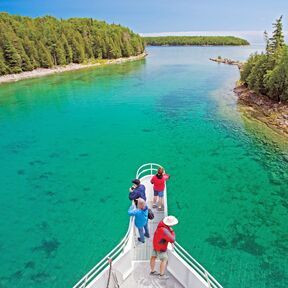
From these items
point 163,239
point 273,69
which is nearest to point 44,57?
point 273,69

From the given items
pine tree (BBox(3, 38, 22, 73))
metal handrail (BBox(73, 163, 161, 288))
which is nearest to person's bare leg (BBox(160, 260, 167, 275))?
metal handrail (BBox(73, 163, 161, 288))

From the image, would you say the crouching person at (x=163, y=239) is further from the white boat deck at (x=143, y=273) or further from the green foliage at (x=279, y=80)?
the green foliage at (x=279, y=80)

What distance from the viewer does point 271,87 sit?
32.7 metres

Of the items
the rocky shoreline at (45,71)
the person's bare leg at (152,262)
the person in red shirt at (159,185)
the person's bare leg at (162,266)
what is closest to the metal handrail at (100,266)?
the person's bare leg at (152,262)

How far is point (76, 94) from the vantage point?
161 feet

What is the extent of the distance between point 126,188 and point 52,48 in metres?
79.7

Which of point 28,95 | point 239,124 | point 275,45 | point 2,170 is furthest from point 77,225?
point 28,95

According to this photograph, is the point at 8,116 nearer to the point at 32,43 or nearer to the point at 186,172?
the point at 186,172

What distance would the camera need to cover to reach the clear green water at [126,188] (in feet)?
38.5

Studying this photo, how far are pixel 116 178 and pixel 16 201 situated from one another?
22.1 feet

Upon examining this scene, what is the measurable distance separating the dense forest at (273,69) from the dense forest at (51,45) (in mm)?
58119

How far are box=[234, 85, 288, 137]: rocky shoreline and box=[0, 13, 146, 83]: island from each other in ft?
182

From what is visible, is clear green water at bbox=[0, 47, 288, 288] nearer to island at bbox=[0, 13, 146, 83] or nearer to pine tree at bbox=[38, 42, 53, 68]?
island at bbox=[0, 13, 146, 83]

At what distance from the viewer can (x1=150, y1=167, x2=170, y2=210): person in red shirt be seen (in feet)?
36.8
